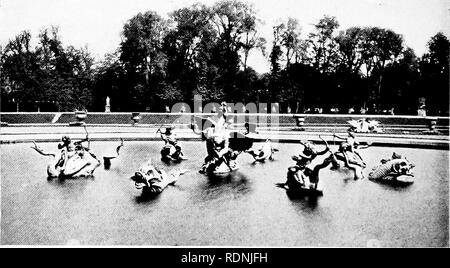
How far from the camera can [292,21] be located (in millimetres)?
47406

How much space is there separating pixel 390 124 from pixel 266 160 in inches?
785

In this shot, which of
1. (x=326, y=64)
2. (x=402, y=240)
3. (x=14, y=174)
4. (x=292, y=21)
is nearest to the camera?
(x=402, y=240)

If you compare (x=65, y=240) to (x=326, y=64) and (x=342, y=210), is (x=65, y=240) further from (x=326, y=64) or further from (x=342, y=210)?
(x=326, y=64)

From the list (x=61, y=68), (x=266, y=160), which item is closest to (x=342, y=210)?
(x=266, y=160)

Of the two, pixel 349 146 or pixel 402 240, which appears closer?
pixel 402 240

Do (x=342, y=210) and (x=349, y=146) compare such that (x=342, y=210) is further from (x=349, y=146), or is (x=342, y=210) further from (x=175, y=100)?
(x=175, y=100)

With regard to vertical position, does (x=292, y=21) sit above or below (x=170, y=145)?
above

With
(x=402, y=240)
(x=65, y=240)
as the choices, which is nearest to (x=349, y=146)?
(x=402, y=240)

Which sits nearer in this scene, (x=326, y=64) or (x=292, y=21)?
(x=292, y=21)

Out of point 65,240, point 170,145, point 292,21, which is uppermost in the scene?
point 292,21

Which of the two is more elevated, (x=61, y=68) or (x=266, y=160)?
(x=61, y=68)

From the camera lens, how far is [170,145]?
16547 millimetres
